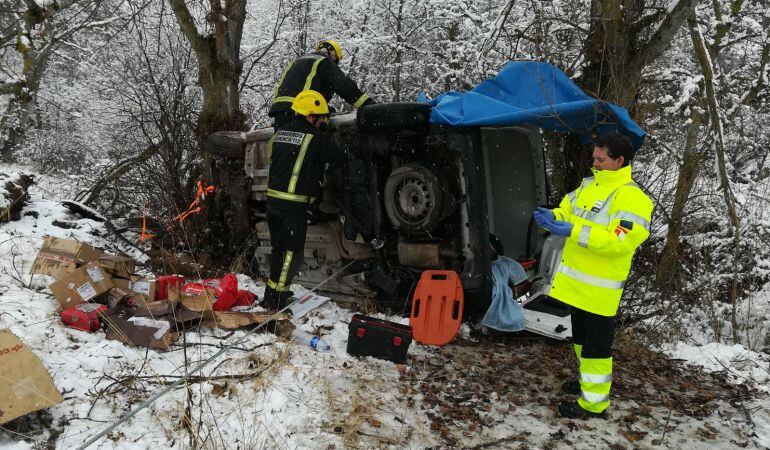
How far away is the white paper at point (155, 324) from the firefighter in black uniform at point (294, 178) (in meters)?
1.11

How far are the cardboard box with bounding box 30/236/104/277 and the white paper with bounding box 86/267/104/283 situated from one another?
1.73ft

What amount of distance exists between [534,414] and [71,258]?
3919 mm

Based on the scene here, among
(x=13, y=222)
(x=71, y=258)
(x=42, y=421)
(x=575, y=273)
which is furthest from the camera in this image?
(x=13, y=222)

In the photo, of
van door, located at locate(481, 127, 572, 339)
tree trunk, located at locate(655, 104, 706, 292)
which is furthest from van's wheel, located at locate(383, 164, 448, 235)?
tree trunk, located at locate(655, 104, 706, 292)

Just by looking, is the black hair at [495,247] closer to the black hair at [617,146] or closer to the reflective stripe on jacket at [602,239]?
the reflective stripe on jacket at [602,239]

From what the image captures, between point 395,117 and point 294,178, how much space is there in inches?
40.4

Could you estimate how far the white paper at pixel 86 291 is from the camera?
3732mm

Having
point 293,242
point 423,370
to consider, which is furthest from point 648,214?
point 293,242

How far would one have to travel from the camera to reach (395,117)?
4.18 m

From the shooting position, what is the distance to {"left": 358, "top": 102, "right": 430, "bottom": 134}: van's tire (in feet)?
13.5

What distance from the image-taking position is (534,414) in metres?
3.13

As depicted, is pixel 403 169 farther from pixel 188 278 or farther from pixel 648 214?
pixel 188 278

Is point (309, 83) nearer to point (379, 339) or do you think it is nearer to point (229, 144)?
point (229, 144)

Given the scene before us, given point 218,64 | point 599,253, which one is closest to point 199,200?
point 218,64
